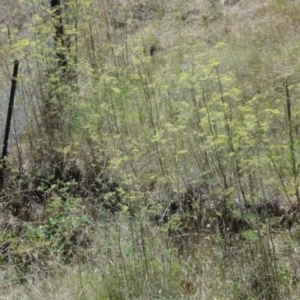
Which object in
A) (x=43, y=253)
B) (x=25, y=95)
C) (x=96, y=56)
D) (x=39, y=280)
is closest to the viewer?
(x=39, y=280)

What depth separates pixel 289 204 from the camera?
13.3 ft

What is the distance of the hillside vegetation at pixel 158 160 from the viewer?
3.31 m

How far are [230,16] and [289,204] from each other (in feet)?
14.6

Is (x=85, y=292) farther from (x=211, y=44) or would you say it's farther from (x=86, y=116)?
(x=211, y=44)

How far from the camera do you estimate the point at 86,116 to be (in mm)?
5809

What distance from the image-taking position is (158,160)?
4875 millimetres

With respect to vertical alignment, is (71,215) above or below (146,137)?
below

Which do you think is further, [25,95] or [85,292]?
[25,95]

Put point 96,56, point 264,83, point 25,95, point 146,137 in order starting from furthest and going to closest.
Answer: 1. point 96,56
2. point 25,95
3. point 264,83
4. point 146,137

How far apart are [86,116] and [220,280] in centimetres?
307

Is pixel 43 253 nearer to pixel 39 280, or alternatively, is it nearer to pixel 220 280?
pixel 39 280

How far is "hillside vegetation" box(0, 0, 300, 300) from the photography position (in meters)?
3.31

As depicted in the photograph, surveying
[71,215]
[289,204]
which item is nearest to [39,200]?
[71,215]

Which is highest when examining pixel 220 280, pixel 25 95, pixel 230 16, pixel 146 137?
pixel 230 16
